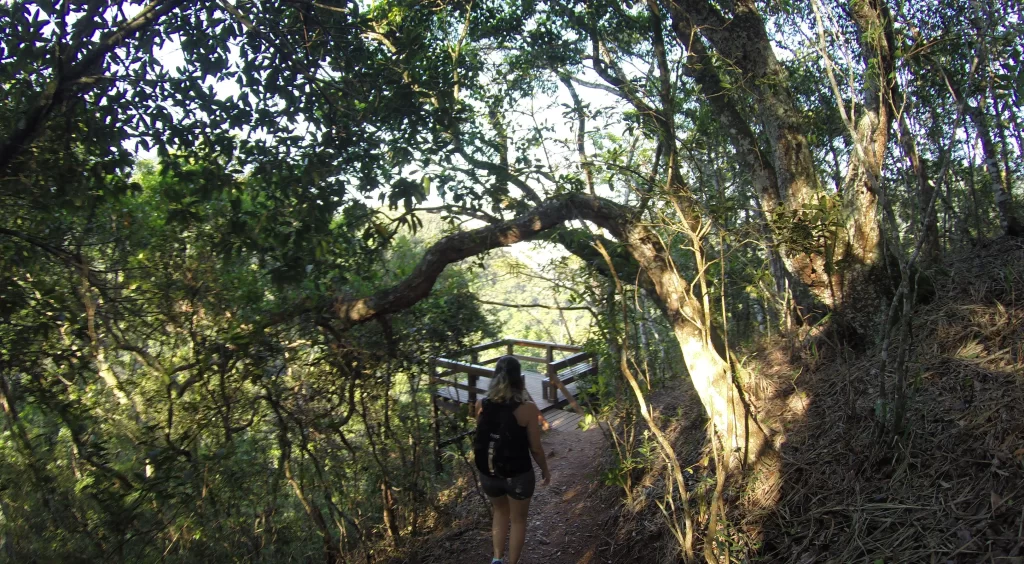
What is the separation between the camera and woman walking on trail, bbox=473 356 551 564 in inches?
147

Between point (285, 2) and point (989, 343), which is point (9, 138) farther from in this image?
point (989, 343)

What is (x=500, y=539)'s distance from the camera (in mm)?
4043

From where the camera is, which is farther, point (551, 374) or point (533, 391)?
point (533, 391)

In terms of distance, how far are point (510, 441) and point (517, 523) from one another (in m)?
0.58

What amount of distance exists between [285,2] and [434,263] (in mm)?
2176

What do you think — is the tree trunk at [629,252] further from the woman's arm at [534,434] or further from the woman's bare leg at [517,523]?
the woman's bare leg at [517,523]

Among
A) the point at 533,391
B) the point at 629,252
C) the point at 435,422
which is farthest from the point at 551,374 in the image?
the point at 629,252

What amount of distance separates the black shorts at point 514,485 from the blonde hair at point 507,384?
48 cm

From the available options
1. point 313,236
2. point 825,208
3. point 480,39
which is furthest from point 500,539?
point 480,39

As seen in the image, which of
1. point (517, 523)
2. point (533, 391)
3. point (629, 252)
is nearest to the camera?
point (517, 523)

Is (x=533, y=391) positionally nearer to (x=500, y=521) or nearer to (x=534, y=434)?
(x=500, y=521)

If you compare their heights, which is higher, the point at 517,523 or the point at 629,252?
the point at 629,252

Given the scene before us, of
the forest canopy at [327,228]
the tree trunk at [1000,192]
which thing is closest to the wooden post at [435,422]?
the forest canopy at [327,228]

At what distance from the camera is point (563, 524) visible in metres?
5.32
